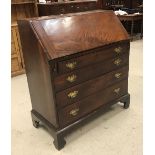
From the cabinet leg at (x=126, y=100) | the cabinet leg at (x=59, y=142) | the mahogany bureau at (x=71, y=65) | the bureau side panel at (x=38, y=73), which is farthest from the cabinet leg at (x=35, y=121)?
the cabinet leg at (x=126, y=100)

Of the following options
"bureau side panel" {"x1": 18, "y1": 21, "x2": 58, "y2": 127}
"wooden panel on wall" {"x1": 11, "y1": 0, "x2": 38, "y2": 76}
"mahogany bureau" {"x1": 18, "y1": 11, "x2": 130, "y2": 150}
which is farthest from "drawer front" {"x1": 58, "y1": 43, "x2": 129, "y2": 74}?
"wooden panel on wall" {"x1": 11, "y1": 0, "x2": 38, "y2": 76}

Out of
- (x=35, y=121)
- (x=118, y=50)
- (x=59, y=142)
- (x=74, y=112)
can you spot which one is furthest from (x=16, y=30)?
(x=59, y=142)

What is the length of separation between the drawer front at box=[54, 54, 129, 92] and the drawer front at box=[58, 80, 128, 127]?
198 mm

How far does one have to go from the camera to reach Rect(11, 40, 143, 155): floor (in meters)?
1.82

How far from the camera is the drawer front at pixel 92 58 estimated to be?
1672mm

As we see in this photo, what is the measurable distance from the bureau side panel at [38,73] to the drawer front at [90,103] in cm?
9

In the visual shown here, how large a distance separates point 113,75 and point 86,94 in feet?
1.28

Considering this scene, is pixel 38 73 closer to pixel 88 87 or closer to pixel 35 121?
pixel 88 87

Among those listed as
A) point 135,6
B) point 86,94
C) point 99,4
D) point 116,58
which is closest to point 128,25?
point 135,6

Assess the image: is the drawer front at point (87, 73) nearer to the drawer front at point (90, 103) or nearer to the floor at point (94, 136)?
the drawer front at point (90, 103)

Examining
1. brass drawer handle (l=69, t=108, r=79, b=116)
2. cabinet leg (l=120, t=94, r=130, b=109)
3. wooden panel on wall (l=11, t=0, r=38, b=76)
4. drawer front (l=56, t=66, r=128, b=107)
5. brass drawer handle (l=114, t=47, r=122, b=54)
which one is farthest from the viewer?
wooden panel on wall (l=11, t=0, r=38, b=76)

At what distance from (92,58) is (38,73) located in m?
0.49

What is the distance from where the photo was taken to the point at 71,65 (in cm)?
171

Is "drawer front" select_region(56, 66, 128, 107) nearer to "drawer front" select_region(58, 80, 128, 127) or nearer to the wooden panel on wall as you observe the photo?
"drawer front" select_region(58, 80, 128, 127)
